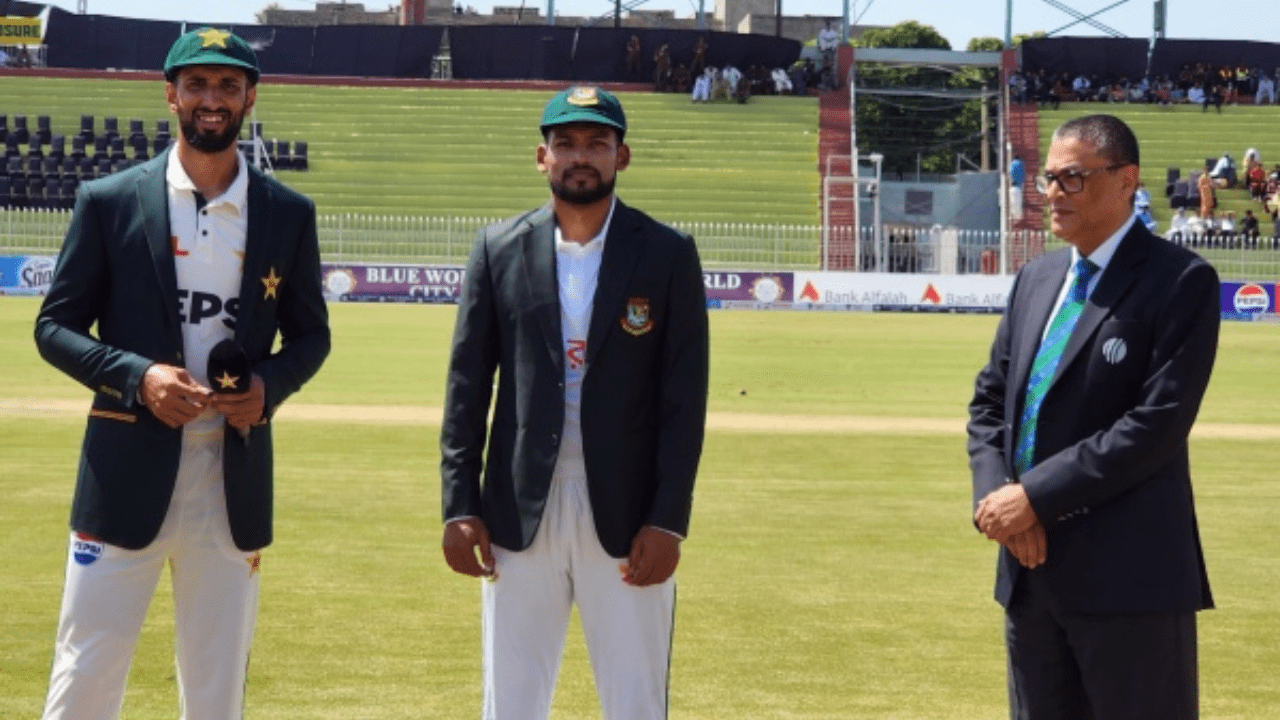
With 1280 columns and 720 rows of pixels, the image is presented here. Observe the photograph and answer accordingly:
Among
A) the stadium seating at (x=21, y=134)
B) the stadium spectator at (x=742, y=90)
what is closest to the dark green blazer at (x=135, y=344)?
the stadium seating at (x=21, y=134)

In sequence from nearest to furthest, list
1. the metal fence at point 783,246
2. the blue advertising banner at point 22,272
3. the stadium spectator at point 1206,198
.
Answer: the blue advertising banner at point 22,272 → the metal fence at point 783,246 → the stadium spectator at point 1206,198

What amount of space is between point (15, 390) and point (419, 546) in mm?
12306

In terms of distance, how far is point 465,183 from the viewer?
5831 cm

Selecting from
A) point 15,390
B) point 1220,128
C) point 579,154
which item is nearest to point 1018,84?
point 1220,128

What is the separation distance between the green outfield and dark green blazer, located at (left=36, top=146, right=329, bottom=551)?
49.0 metres

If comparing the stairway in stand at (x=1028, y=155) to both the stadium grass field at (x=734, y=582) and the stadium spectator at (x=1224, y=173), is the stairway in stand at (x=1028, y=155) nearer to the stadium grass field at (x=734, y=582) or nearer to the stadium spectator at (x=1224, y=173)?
the stadium spectator at (x=1224, y=173)

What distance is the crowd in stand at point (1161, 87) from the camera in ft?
211

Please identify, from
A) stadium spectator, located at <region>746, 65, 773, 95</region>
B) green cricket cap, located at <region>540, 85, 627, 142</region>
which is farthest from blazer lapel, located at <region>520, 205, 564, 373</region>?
stadium spectator, located at <region>746, 65, 773, 95</region>

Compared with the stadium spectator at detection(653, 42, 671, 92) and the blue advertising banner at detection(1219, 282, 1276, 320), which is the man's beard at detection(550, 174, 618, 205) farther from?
the stadium spectator at detection(653, 42, 671, 92)

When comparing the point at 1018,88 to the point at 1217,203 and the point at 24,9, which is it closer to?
the point at 1217,203

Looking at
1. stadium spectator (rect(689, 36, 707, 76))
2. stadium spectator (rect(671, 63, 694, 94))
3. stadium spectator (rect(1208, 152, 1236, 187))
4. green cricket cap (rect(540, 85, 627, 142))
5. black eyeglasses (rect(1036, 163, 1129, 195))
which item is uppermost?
stadium spectator (rect(689, 36, 707, 76))

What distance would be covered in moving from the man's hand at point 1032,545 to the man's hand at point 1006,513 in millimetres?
21

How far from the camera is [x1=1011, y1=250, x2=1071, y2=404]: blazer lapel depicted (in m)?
6.09

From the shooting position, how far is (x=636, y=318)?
6.18 metres
